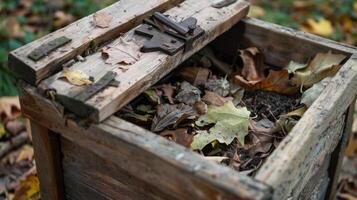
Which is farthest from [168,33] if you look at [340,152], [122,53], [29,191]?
[29,191]

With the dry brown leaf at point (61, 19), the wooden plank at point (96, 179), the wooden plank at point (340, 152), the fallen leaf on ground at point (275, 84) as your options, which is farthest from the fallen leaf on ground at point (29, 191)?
the dry brown leaf at point (61, 19)

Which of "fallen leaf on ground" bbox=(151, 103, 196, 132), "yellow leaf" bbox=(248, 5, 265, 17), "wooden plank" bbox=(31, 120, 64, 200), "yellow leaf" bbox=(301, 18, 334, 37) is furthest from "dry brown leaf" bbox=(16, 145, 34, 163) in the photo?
"yellow leaf" bbox=(301, 18, 334, 37)

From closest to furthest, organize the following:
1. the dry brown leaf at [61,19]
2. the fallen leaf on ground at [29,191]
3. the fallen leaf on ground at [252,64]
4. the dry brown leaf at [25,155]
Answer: the fallen leaf on ground at [252,64], the fallen leaf on ground at [29,191], the dry brown leaf at [25,155], the dry brown leaf at [61,19]

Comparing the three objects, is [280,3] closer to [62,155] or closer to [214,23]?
[214,23]

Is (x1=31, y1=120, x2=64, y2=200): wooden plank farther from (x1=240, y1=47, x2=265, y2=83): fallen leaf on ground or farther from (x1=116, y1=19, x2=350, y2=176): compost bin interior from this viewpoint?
(x1=240, y1=47, x2=265, y2=83): fallen leaf on ground

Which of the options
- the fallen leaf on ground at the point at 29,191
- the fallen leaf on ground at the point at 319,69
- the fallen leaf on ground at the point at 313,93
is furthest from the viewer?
the fallen leaf on ground at the point at 29,191

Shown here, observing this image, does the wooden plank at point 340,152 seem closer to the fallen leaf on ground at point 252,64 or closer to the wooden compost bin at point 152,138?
the wooden compost bin at point 152,138
